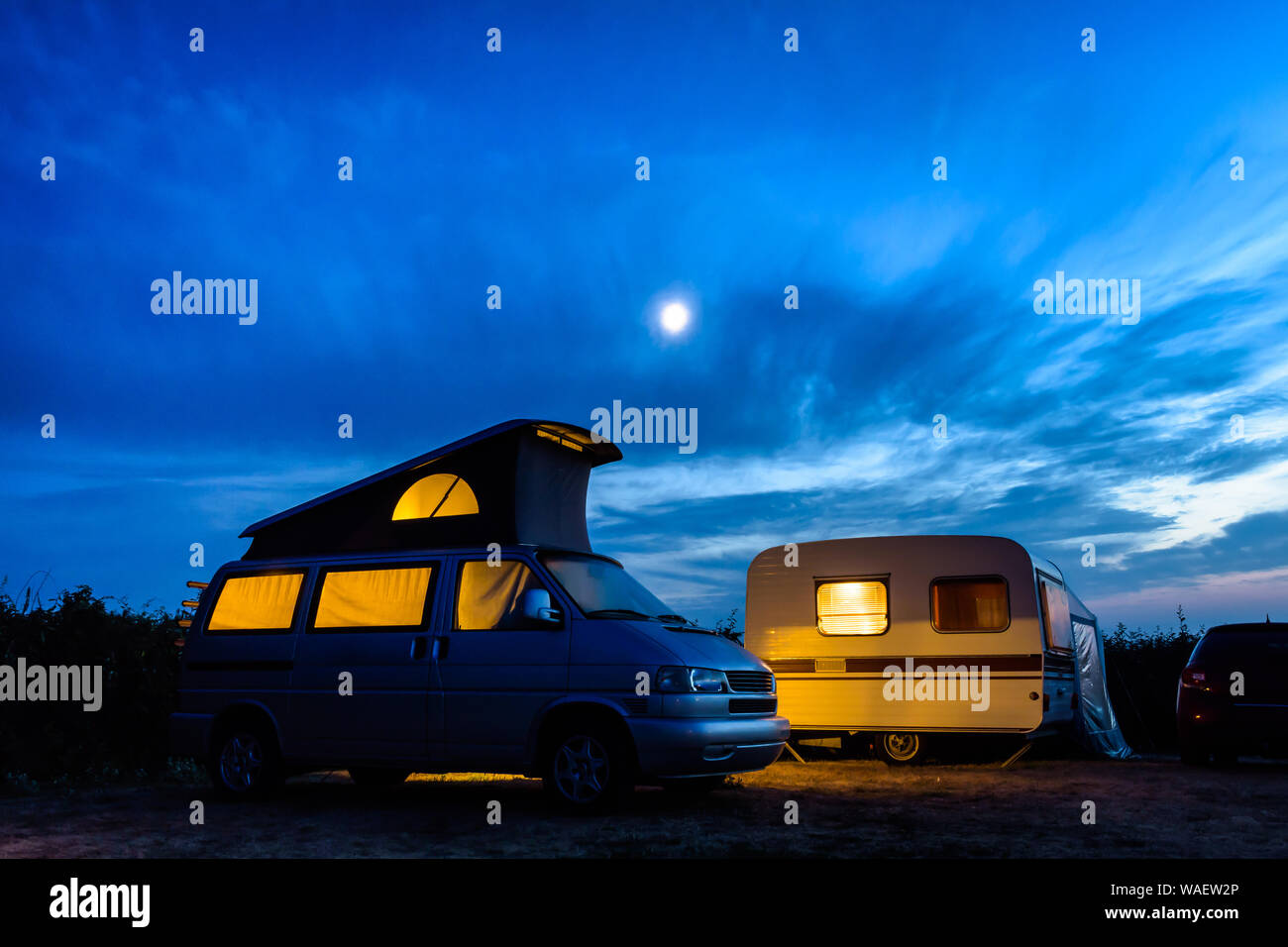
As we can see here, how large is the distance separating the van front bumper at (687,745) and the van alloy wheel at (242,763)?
379 cm

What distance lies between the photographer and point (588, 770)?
8539 mm

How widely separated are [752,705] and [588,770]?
1.51 meters

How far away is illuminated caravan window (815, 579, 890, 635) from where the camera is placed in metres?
13.3

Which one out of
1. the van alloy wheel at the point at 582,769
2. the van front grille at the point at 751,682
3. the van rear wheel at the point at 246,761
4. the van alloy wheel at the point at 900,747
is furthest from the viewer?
the van alloy wheel at the point at 900,747

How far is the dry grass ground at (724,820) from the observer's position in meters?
7.11

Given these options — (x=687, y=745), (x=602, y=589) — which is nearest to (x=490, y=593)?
(x=602, y=589)

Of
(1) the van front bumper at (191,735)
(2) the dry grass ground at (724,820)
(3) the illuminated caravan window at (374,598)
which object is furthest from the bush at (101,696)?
(3) the illuminated caravan window at (374,598)

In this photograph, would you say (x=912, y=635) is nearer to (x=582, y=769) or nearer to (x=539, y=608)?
(x=582, y=769)

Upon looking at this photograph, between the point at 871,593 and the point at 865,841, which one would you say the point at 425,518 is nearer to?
the point at 865,841

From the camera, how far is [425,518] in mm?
10289

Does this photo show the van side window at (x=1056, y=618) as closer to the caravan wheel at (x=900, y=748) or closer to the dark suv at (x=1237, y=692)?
the dark suv at (x=1237, y=692)
